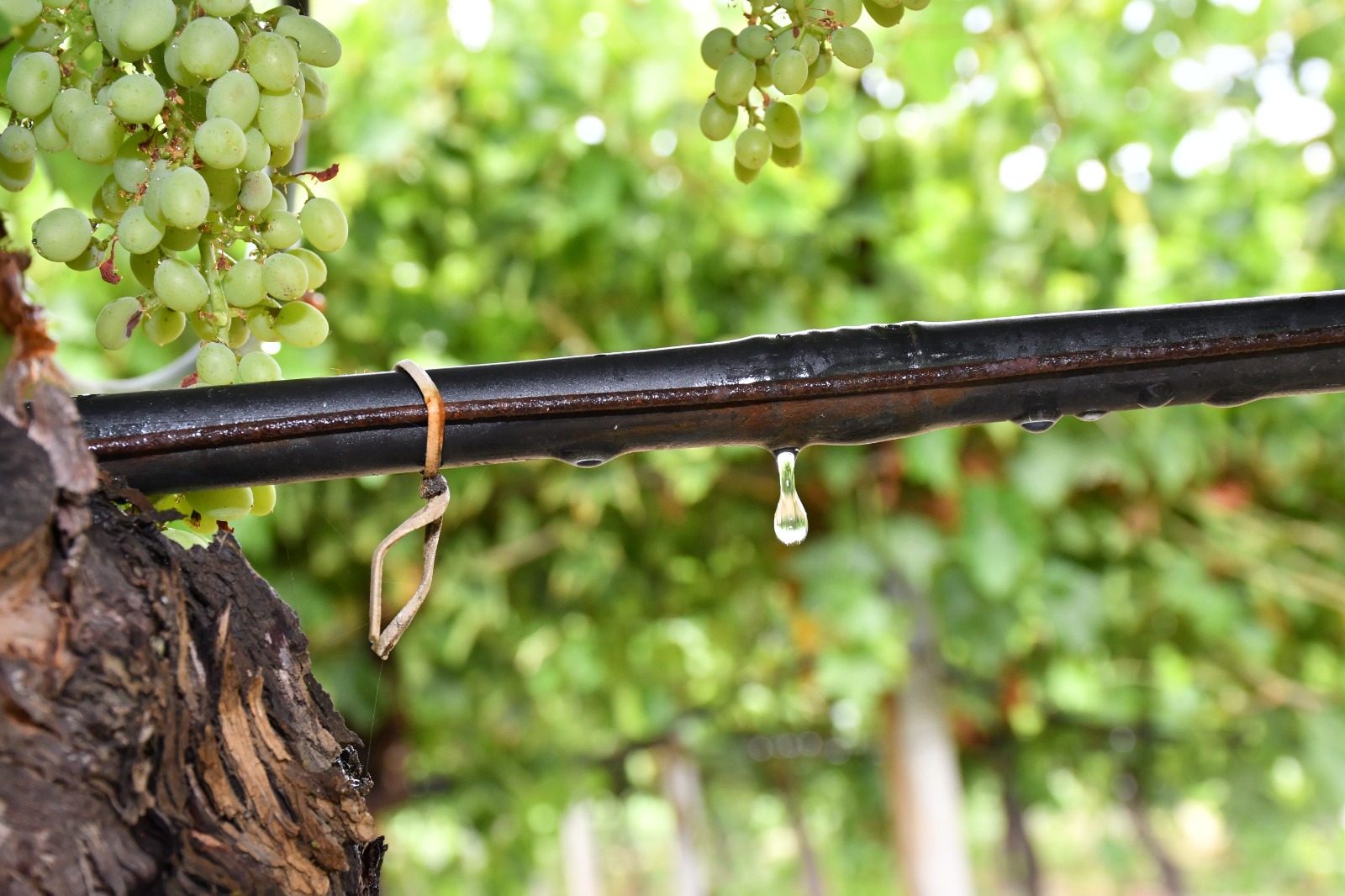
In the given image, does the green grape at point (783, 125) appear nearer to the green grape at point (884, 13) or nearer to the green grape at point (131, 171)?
the green grape at point (884, 13)

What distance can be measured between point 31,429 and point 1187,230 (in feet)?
5.21

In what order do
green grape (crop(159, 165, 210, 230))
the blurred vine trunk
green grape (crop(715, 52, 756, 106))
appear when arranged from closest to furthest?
green grape (crop(159, 165, 210, 230)) → green grape (crop(715, 52, 756, 106)) → the blurred vine trunk

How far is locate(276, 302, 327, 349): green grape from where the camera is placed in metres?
0.43

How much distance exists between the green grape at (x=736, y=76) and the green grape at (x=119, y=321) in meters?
0.25

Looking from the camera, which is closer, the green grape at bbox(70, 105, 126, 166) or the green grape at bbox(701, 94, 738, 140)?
the green grape at bbox(70, 105, 126, 166)

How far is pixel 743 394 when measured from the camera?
0.32 metres

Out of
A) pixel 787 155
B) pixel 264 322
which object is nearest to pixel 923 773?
pixel 787 155

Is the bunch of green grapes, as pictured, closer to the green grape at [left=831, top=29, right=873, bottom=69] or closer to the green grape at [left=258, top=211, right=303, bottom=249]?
the green grape at [left=831, top=29, right=873, bottom=69]

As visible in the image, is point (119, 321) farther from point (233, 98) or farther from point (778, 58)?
point (778, 58)

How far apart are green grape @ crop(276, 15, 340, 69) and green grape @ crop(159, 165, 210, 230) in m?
0.07

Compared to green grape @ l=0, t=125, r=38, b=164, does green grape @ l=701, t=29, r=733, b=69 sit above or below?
above

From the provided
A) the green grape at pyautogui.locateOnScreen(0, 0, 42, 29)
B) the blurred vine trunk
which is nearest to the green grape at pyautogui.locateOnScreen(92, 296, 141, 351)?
the green grape at pyautogui.locateOnScreen(0, 0, 42, 29)

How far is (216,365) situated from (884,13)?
0.29 metres

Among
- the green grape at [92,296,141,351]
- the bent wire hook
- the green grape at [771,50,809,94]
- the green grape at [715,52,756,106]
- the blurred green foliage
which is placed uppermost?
the blurred green foliage
